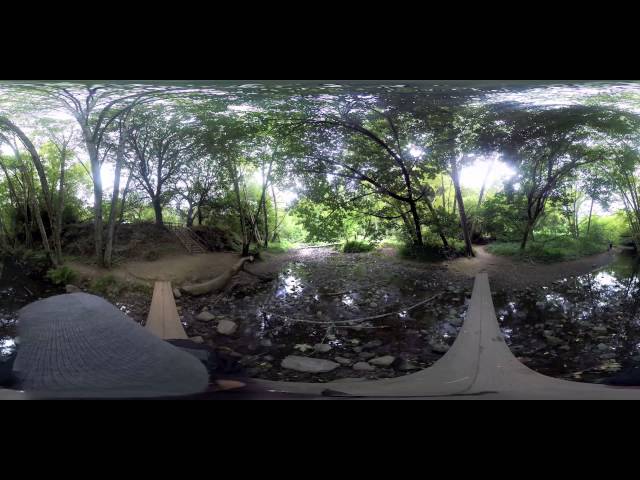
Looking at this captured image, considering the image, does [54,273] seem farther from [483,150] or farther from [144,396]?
[483,150]

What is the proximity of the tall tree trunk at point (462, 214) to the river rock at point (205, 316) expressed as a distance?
132 centimetres

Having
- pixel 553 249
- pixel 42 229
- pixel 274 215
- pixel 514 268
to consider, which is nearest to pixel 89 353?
pixel 42 229

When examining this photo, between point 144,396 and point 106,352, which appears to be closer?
point 106,352

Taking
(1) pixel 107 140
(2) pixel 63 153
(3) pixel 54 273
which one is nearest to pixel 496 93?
(1) pixel 107 140

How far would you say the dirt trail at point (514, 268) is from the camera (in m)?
2.40

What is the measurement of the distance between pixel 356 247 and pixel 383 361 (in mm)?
579

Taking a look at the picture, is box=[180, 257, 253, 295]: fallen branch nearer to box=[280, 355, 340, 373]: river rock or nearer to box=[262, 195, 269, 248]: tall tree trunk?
box=[262, 195, 269, 248]: tall tree trunk

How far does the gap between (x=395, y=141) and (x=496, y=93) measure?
2.37 feet

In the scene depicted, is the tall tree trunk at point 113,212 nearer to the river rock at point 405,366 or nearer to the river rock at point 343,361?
Answer: the river rock at point 343,361

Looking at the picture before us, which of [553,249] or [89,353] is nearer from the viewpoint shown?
[89,353]

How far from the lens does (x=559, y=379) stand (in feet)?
8.01

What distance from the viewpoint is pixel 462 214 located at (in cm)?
240

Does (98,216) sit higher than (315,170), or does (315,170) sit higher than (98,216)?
(315,170)

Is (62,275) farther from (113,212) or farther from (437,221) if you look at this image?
(437,221)
